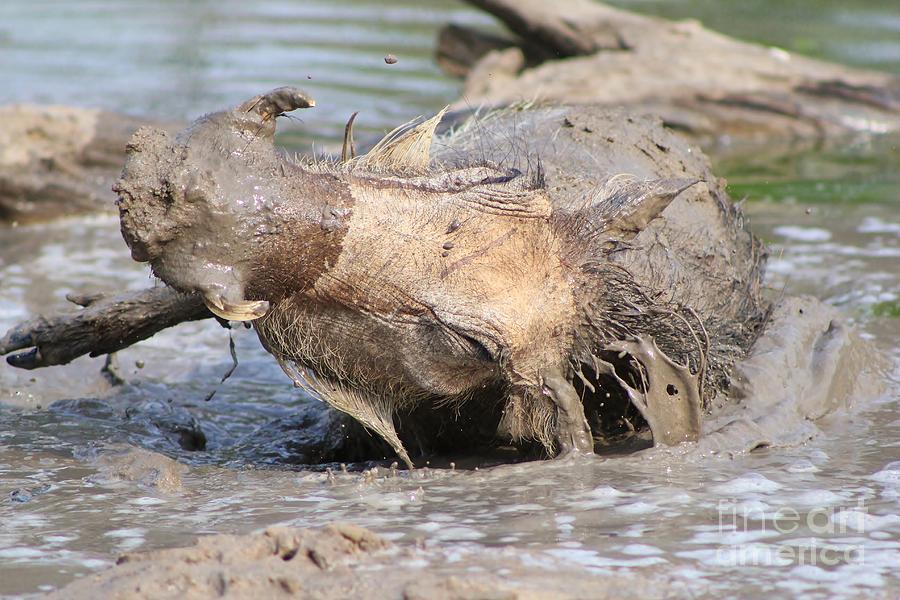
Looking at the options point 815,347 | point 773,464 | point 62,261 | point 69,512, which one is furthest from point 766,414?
point 62,261

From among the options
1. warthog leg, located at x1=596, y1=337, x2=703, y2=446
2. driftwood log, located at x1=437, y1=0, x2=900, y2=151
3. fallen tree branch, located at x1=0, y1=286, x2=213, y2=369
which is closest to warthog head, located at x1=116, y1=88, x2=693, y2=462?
warthog leg, located at x1=596, y1=337, x2=703, y2=446

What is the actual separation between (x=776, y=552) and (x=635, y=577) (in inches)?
17.8

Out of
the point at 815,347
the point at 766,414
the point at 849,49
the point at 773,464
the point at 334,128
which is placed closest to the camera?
the point at 773,464

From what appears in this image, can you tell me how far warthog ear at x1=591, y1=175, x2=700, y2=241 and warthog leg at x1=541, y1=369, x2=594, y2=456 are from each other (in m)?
0.49

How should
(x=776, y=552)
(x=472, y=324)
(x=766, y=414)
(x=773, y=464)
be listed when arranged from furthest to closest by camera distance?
(x=766, y=414), (x=773, y=464), (x=472, y=324), (x=776, y=552)

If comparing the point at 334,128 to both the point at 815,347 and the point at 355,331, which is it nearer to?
the point at 815,347

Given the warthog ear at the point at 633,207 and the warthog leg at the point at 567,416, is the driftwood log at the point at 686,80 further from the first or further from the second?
the warthog leg at the point at 567,416

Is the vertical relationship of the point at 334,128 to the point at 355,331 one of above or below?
above

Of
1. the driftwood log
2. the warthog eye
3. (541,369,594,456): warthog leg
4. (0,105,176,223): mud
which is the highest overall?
the driftwood log

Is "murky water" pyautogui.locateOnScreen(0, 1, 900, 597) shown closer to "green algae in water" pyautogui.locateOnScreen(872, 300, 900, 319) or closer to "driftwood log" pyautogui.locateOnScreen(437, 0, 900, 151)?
"green algae in water" pyautogui.locateOnScreen(872, 300, 900, 319)

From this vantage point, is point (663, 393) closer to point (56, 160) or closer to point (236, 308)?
point (236, 308)

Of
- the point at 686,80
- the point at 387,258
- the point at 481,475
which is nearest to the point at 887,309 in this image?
the point at 481,475

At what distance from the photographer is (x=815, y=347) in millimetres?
5090

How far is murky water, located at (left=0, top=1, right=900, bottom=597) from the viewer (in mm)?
3355
